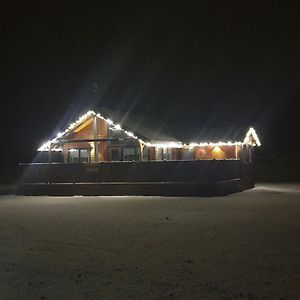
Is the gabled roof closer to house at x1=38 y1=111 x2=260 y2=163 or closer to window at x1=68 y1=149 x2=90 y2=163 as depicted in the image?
house at x1=38 y1=111 x2=260 y2=163

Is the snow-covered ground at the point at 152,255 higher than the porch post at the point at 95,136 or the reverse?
the reverse

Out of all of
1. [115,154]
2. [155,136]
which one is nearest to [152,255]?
[155,136]

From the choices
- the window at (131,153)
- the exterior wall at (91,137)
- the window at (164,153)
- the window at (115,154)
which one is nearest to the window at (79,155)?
the exterior wall at (91,137)

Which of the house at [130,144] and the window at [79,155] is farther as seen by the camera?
the window at [79,155]

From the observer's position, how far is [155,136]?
101 feet

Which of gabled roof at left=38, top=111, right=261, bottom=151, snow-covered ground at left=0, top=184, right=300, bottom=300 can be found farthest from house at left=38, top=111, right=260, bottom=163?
snow-covered ground at left=0, top=184, right=300, bottom=300

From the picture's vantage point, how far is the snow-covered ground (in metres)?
6.82

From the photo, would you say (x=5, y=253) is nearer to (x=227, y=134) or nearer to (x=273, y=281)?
(x=273, y=281)

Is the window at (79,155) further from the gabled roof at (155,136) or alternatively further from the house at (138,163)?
the gabled roof at (155,136)

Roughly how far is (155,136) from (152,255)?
71.7 feet

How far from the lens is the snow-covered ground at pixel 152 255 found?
269 inches

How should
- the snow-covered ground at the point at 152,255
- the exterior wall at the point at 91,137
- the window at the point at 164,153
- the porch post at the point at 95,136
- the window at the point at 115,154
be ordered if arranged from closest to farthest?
1. the snow-covered ground at the point at 152,255
2. the porch post at the point at 95,136
3. the exterior wall at the point at 91,137
4. the window at the point at 115,154
5. the window at the point at 164,153

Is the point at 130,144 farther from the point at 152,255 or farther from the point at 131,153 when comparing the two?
the point at 152,255

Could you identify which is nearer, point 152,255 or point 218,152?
point 152,255
